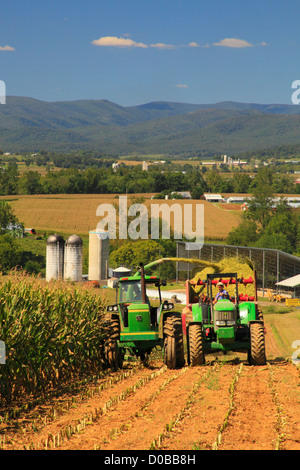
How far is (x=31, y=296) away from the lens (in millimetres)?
14844

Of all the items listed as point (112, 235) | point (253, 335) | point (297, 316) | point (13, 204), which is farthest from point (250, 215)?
point (253, 335)

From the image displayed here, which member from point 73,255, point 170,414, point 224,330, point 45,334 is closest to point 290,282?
point 73,255

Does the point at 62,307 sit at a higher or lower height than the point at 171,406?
higher

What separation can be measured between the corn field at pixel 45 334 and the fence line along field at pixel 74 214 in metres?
94.8

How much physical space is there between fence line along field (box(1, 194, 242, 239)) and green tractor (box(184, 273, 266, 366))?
308ft

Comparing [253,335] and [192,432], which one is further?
[253,335]

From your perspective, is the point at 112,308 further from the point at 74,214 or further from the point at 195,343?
the point at 74,214

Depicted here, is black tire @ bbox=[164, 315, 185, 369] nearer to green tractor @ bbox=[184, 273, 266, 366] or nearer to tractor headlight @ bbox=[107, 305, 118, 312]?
green tractor @ bbox=[184, 273, 266, 366]

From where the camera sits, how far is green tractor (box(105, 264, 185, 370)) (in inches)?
679

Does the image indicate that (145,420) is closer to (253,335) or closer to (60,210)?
(253,335)

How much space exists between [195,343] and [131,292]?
2.40 m

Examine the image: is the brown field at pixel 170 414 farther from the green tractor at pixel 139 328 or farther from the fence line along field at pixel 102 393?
the green tractor at pixel 139 328

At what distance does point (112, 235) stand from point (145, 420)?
9823 centimetres

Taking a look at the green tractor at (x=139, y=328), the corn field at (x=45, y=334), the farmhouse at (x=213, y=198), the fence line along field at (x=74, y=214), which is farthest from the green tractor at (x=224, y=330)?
the farmhouse at (x=213, y=198)
